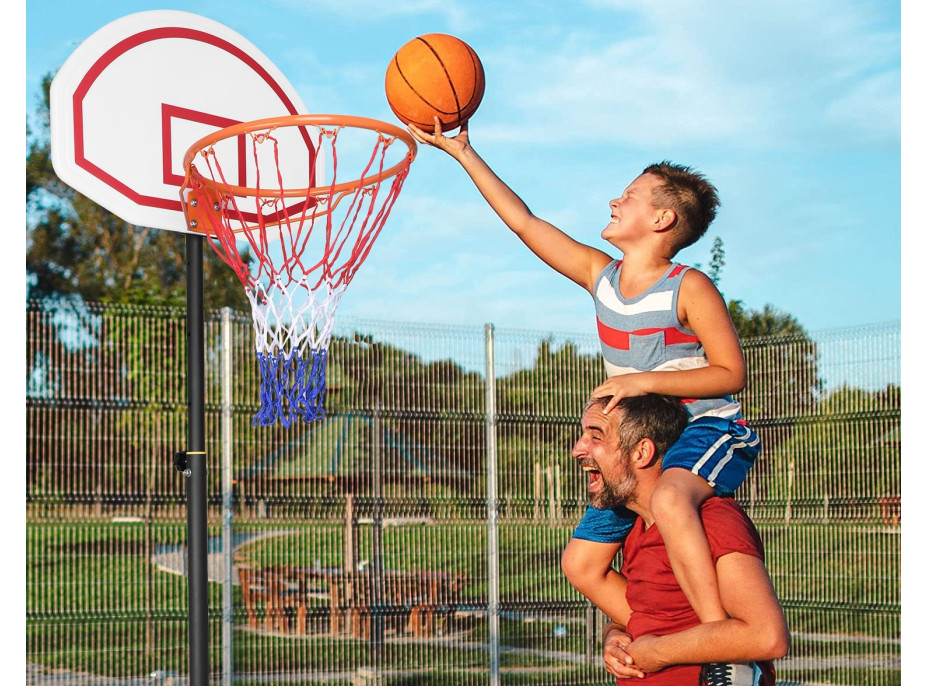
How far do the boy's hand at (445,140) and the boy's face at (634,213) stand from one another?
0.62 meters

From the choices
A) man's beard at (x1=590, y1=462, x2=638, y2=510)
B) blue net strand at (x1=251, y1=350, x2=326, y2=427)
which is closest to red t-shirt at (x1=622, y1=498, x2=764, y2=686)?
man's beard at (x1=590, y1=462, x2=638, y2=510)

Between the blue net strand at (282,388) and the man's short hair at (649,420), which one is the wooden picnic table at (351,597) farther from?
the man's short hair at (649,420)

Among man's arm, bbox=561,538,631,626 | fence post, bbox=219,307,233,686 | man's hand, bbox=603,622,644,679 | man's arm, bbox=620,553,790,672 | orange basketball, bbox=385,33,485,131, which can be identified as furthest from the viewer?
fence post, bbox=219,307,233,686

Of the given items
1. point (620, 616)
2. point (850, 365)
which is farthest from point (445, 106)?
point (850, 365)

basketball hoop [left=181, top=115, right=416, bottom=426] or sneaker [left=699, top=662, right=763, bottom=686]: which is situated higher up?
basketball hoop [left=181, top=115, right=416, bottom=426]

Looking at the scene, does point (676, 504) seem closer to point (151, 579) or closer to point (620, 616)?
point (620, 616)

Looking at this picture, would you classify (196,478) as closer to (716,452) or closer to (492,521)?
(716,452)

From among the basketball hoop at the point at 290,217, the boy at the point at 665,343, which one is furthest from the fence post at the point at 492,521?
the boy at the point at 665,343

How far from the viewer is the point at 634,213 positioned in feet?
11.7

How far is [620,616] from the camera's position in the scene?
146 inches

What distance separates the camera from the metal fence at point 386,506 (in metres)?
7.75

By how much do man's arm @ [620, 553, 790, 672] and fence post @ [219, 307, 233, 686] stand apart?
518cm

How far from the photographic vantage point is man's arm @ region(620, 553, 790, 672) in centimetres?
295

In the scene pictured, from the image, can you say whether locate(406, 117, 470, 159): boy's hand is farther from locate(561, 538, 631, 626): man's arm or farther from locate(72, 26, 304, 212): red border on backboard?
locate(72, 26, 304, 212): red border on backboard
